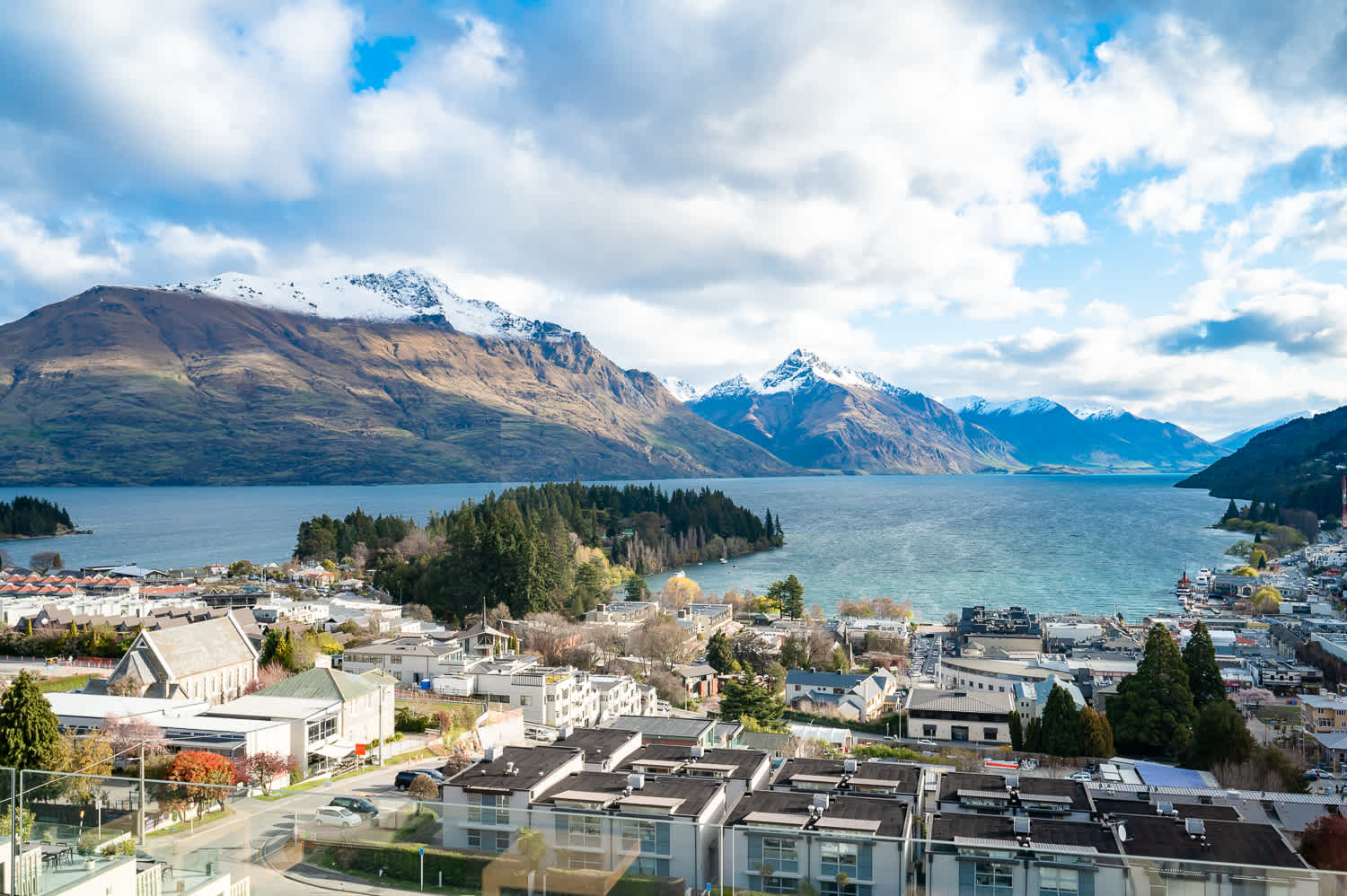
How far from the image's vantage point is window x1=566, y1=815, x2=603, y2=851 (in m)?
5.39

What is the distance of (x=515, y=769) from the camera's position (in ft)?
38.6

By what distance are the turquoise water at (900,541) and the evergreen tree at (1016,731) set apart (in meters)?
22.9

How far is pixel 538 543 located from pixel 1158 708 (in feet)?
86.2

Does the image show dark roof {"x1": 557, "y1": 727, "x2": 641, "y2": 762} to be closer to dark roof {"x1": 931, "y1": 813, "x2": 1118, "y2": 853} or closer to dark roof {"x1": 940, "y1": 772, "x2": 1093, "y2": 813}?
dark roof {"x1": 940, "y1": 772, "x2": 1093, "y2": 813}

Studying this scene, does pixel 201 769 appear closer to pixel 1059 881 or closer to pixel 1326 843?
pixel 1059 881

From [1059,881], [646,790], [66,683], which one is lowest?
[66,683]

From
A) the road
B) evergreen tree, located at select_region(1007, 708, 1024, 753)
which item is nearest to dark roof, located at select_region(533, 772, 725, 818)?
the road

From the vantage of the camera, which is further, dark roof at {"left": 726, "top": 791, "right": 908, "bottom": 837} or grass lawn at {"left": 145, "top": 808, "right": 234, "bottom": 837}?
dark roof at {"left": 726, "top": 791, "right": 908, "bottom": 837}

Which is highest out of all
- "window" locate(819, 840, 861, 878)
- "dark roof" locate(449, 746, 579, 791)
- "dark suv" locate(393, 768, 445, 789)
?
"window" locate(819, 840, 861, 878)

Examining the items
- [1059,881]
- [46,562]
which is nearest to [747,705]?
[1059,881]

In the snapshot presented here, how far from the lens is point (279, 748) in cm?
1453

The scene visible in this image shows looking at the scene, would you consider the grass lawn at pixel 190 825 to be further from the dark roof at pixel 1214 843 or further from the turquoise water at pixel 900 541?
the turquoise water at pixel 900 541

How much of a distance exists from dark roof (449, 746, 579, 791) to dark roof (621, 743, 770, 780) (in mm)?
1189

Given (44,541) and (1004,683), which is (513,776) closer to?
(1004,683)
